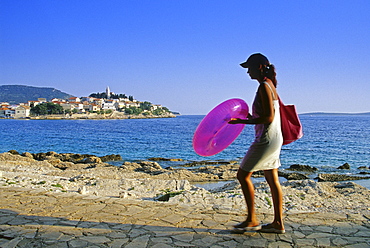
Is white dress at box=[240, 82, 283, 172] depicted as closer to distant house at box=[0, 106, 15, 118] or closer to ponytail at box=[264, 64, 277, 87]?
ponytail at box=[264, 64, 277, 87]

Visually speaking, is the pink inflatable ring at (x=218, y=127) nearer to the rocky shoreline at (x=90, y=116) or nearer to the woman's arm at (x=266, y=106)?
the woman's arm at (x=266, y=106)

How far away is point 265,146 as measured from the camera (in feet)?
13.6

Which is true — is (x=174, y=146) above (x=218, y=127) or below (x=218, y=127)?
below

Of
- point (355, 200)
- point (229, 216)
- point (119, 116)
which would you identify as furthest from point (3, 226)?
point (119, 116)

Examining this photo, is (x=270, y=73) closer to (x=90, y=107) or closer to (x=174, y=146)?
(x=174, y=146)

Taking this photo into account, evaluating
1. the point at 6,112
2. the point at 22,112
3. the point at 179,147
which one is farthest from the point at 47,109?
the point at 179,147

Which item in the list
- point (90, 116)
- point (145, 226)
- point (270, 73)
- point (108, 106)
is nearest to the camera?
point (270, 73)

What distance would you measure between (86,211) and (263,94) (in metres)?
3.26

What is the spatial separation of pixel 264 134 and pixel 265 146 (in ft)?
0.48

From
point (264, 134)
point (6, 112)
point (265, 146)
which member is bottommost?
point (6, 112)

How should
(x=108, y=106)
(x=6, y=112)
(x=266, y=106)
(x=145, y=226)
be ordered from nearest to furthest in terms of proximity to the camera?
(x=266, y=106)
(x=145, y=226)
(x=6, y=112)
(x=108, y=106)

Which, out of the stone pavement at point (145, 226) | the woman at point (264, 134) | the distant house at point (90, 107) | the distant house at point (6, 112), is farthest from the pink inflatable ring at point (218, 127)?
the distant house at point (6, 112)

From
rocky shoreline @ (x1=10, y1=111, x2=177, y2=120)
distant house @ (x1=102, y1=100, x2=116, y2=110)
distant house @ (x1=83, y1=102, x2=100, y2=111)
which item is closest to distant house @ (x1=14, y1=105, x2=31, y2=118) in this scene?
rocky shoreline @ (x1=10, y1=111, x2=177, y2=120)

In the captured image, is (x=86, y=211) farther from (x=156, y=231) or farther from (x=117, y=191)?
(x=117, y=191)
